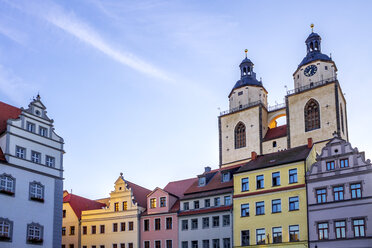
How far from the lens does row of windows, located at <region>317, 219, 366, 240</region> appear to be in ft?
135

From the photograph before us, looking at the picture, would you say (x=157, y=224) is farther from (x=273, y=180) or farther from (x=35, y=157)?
(x=35, y=157)

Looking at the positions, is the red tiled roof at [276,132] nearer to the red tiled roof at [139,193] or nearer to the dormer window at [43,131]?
the red tiled roof at [139,193]

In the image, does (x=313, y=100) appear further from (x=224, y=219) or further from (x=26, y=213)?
(x=26, y=213)

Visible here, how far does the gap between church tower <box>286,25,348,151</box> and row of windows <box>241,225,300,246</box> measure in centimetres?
2798

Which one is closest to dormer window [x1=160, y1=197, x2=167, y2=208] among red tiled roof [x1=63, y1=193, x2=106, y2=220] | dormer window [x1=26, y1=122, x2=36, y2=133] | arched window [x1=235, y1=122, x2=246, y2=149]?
red tiled roof [x1=63, y1=193, x2=106, y2=220]

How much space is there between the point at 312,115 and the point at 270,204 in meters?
31.7

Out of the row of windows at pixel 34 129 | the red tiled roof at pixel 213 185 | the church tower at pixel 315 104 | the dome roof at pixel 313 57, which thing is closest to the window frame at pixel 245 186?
the red tiled roof at pixel 213 185

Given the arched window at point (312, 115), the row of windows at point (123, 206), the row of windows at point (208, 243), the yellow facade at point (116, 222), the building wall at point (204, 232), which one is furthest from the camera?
the arched window at point (312, 115)

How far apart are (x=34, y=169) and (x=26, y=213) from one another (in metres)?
4.29

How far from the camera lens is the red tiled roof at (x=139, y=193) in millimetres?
61119

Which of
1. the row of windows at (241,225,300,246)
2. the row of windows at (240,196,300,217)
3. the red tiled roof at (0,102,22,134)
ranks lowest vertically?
the row of windows at (241,225,300,246)

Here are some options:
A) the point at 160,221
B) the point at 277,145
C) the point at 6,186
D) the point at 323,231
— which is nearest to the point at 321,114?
the point at 277,145

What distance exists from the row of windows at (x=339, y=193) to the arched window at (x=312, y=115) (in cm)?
3114

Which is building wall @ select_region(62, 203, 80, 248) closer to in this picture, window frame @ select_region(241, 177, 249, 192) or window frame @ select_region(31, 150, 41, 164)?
window frame @ select_region(31, 150, 41, 164)
